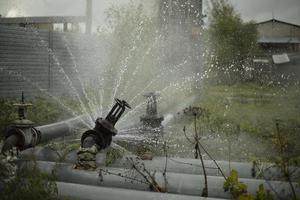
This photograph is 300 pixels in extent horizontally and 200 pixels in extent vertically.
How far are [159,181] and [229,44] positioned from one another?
27.1m

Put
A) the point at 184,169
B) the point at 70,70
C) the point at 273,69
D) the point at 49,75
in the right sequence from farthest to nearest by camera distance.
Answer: the point at 273,69 → the point at 70,70 → the point at 49,75 → the point at 184,169

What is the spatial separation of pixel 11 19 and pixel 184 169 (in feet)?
91.5

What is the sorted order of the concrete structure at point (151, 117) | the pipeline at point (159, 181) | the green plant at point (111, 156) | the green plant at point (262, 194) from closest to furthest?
the green plant at point (262, 194) → the pipeline at point (159, 181) → the green plant at point (111, 156) → the concrete structure at point (151, 117)

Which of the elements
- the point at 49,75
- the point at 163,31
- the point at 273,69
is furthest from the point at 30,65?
the point at 273,69

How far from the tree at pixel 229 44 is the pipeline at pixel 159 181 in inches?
838

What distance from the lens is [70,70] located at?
14.4m

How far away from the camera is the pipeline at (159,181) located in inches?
169

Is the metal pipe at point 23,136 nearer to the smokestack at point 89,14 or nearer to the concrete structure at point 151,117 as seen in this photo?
the concrete structure at point 151,117

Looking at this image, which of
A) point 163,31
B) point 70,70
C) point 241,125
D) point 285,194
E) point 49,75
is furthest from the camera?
point 163,31

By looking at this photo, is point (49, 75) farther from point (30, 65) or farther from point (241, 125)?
point (241, 125)

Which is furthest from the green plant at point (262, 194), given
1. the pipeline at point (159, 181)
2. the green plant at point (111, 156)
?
the green plant at point (111, 156)

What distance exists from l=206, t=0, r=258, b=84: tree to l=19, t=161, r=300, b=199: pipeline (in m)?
21.3

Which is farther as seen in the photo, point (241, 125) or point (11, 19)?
point (11, 19)

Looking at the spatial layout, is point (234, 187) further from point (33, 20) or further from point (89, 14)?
point (33, 20)
